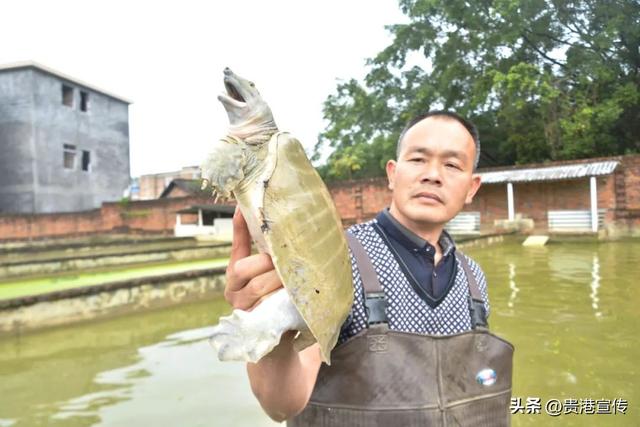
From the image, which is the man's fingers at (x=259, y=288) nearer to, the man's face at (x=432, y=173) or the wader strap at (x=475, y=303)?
the man's face at (x=432, y=173)

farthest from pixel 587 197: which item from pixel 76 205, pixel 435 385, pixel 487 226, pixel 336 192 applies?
pixel 76 205

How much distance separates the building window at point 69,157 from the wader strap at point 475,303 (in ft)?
89.4

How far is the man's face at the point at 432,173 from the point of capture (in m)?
1.48

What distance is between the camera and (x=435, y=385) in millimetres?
1350

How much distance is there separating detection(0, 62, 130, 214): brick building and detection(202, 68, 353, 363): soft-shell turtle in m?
25.7

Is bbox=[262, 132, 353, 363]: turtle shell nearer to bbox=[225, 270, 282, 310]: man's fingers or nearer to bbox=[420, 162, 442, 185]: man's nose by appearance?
bbox=[225, 270, 282, 310]: man's fingers

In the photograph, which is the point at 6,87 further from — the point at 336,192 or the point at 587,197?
the point at 587,197

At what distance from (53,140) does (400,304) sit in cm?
2652

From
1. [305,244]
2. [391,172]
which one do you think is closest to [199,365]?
[391,172]

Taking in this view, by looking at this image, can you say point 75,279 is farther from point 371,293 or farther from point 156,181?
point 156,181

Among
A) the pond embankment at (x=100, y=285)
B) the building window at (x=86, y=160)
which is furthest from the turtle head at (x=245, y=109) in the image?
the building window at (x=86, y=160)

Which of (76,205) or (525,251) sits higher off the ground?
(76,205)

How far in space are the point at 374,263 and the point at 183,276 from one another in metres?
6.19

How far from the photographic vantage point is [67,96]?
82.9 ft
